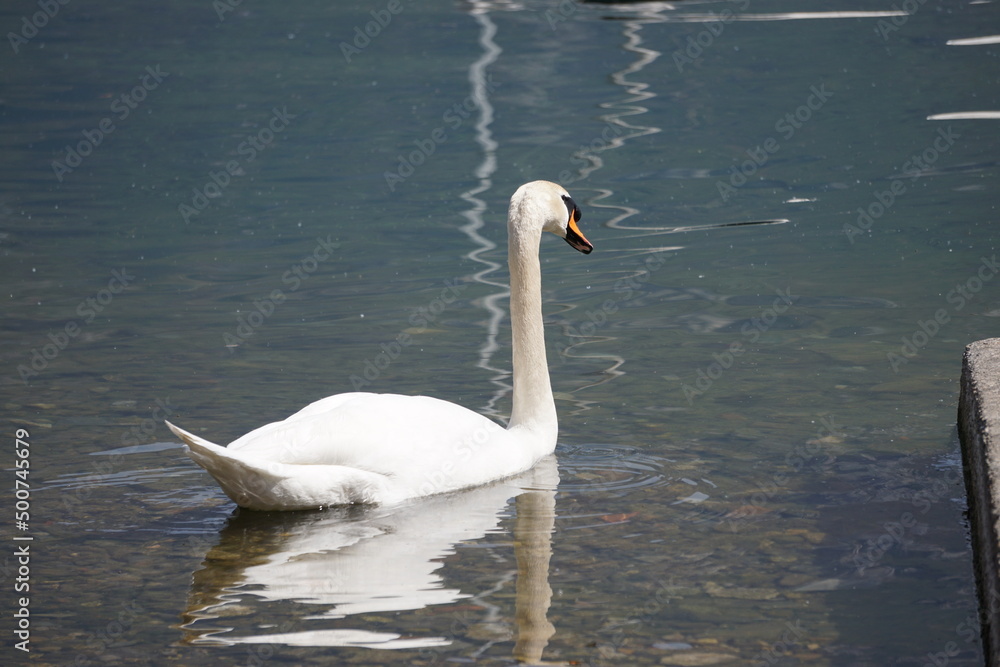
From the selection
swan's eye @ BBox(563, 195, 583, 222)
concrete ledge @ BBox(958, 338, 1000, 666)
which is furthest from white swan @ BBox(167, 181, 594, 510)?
concrete ledge @ BBox(958, 338, 1000, 666)

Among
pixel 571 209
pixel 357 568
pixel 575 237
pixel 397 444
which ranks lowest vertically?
pixel 357 568

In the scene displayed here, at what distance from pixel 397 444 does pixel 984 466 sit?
92.2 inches

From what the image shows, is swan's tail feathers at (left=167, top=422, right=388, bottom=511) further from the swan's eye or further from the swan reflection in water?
the swan's eye

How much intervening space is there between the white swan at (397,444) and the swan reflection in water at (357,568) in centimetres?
10

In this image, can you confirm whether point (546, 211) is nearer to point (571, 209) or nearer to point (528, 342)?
point (571, 209)

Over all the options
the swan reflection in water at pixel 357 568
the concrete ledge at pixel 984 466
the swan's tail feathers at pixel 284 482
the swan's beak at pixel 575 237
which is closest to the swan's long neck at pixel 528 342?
the swan's beak at pixel 575 237

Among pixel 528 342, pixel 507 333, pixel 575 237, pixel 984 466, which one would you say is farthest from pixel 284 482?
pixel 507 333

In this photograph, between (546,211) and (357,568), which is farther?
(546,211)

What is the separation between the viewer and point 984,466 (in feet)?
15.7

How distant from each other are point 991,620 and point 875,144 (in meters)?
10.7

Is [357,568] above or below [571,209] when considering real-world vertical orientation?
below

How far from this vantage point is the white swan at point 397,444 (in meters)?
5.65

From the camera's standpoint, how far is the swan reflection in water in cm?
469

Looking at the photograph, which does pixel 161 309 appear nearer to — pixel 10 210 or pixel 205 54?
pixel 10 210
